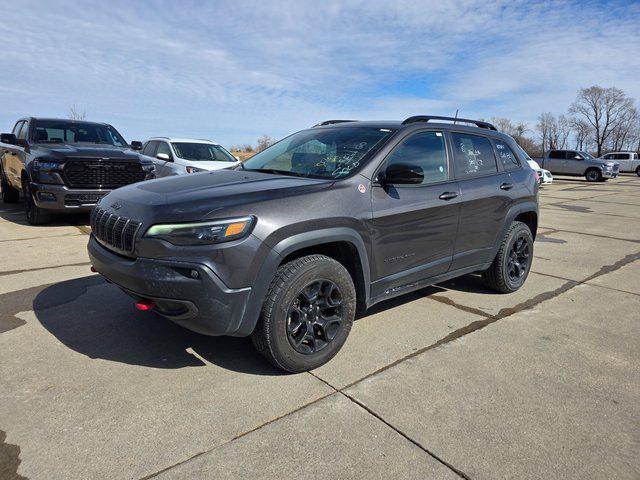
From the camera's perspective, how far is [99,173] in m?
7.73

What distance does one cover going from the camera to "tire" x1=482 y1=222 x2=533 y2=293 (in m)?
4.81

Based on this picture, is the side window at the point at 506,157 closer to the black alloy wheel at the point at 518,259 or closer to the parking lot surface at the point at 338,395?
the black alloy wheel at the point at 518,259

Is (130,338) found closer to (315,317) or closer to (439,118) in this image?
(315,317)

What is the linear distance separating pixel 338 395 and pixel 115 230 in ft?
5.96

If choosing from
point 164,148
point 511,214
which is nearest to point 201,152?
point 164,148

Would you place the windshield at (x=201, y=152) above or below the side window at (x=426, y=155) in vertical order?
above

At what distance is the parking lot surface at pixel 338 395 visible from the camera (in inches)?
89.7

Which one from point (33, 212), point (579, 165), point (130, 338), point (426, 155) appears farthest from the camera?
point (579, 165)

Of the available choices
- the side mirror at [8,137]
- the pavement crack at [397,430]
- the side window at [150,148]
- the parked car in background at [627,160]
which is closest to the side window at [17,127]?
the side mirror at [8,137]

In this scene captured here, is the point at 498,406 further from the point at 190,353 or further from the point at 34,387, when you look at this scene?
the point at 34,387

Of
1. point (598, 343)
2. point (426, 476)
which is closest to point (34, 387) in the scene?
point (426, 476)

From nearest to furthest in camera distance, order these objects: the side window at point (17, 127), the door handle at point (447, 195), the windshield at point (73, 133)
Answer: the door handle at point (447, 195) < the windshield at point (73, 133) < the side window at point (17, 127)

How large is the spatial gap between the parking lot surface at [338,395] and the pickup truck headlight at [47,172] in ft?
10.7

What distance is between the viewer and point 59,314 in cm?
402
